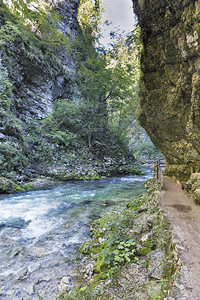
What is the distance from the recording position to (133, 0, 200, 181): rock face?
10.7 feet

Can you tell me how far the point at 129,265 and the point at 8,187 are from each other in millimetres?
7467

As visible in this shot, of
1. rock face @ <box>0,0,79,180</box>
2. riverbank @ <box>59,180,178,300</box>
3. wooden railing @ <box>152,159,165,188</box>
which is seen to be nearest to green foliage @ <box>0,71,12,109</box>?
rock face @ <box>0,0,79,180</box>

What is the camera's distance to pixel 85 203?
700 cm

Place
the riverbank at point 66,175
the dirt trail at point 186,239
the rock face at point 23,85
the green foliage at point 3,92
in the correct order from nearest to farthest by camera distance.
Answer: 1. the dirt trail at point 186,239
2. the riverbank at point 66,175
3. the rock face at point 23,85
4. the green foliage at point 3,92

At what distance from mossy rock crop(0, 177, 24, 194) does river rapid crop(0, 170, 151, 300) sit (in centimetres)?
58

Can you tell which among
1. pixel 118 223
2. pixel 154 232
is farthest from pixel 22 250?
pixel 154 232

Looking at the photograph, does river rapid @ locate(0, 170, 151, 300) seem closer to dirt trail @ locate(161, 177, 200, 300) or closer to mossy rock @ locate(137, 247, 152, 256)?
mossy rock @ locate(137, 247, 152, 256)

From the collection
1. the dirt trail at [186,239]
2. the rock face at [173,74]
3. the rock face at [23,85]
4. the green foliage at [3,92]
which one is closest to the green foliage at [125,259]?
the dirt trail at [186,239]

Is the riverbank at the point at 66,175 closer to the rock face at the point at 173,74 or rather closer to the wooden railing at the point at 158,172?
the wooden railing at the point at 158,172

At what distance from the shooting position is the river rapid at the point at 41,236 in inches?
109

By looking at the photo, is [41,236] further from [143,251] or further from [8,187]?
[8,187]

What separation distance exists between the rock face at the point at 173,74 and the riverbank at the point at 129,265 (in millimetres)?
2627

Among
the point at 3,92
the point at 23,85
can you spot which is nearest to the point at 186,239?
the point at 3,92

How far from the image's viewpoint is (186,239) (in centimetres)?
251
